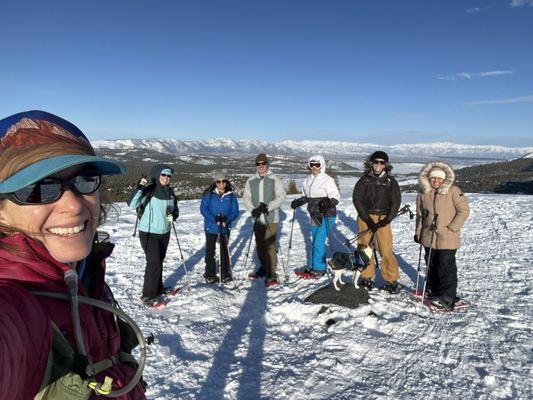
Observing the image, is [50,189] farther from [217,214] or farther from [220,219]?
[217,214]

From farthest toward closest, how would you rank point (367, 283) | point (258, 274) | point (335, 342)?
1. point (258, 274)
2. point (367, 283)
3. point (335, 342)

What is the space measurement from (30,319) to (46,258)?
20cm

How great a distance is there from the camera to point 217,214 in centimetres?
638

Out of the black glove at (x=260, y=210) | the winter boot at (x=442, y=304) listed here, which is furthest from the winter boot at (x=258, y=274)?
the winter boot at (x=442, y=304)

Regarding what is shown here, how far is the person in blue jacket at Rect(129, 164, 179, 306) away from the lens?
5609 mm

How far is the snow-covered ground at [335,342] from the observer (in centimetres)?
354

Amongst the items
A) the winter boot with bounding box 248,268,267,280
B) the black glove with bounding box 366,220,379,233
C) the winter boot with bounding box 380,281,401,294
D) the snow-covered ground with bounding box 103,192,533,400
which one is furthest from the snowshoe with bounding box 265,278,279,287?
the black glove with bounding box 366,220,379,233

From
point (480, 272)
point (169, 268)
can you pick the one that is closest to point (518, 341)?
point (480, 272)

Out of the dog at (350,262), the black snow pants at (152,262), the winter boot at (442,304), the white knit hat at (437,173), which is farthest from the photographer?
the black snow pants at (152,262)

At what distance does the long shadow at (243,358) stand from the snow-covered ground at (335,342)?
0.01m

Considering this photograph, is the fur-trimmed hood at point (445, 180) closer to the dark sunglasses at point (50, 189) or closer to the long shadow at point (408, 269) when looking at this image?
the long shadow at point (408, 269)

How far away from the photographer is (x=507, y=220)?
1076 cm

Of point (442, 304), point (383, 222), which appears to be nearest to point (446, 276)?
point (442, 304)

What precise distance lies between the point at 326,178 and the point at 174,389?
437 cm
